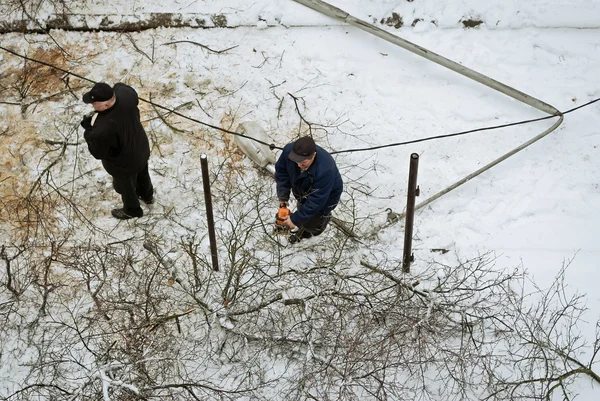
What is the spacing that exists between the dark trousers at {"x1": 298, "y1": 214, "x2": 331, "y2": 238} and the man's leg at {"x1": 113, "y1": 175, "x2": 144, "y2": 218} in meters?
1.89

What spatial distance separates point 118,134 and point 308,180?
6.37ft

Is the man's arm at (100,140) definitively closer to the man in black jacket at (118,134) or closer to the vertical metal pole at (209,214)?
the man in black jacket at (118,134)


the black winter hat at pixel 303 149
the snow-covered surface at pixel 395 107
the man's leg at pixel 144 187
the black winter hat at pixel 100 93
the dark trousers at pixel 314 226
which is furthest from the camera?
the snow-covered surface at pixel 395 107

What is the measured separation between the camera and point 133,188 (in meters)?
7.45

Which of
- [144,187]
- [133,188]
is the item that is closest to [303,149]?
[133,188]

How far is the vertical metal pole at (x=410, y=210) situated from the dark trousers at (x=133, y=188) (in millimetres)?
2930

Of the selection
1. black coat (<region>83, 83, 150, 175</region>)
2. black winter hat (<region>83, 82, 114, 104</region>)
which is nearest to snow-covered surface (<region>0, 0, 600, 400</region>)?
black coat (<region>83, 83, 150, 175</region>)

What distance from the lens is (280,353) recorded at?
22.0ft

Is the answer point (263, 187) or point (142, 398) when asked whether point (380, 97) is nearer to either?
point (263, 187)

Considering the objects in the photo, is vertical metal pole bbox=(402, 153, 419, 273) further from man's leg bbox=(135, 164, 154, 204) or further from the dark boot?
the dark boot

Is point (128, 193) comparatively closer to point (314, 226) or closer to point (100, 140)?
point (100, 140)

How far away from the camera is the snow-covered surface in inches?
305

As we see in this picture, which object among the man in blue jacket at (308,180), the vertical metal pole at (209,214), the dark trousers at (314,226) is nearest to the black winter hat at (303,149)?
the man in blue jacket at (308,180)

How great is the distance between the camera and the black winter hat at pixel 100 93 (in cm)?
634
